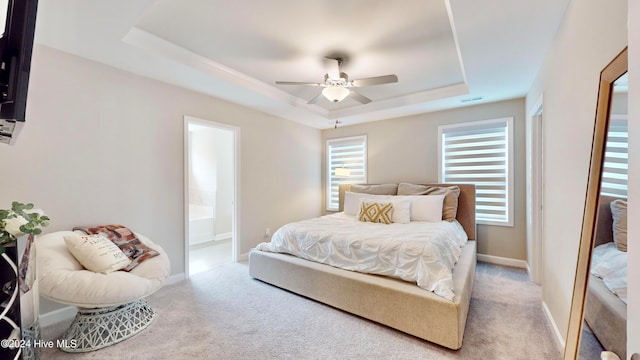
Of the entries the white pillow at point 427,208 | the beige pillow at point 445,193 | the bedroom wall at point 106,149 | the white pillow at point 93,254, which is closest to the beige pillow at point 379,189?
the beige pillow at point 445,193

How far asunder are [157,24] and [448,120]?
3.98m

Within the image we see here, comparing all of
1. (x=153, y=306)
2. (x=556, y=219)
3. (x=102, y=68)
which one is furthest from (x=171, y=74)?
(x=556, y=219)

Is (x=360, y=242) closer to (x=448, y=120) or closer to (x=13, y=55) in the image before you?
(x=13, y=55)

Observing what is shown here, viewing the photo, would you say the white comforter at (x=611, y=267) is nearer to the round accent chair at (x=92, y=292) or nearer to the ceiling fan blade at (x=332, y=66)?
the ceiling fan blade at (x=332, y=66)

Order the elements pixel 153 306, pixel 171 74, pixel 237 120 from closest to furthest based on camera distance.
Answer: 1. pixel 153 306
2. pixel 171 74
3. pixel 237 120

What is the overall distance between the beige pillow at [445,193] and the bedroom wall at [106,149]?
258cm

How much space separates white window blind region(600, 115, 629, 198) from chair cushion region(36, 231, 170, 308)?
9.17ft

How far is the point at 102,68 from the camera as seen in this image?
8.57 feet

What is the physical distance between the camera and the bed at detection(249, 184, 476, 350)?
75.7 inches

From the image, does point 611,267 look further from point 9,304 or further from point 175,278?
point 175,278

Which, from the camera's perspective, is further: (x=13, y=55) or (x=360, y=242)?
(x=360, y=242)

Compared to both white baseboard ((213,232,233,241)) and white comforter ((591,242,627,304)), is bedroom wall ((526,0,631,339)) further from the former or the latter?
white baseboard ((213,232,233,241))

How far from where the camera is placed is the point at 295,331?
7.11ft

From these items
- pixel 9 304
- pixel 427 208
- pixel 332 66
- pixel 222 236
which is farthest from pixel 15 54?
pixel 222 236
